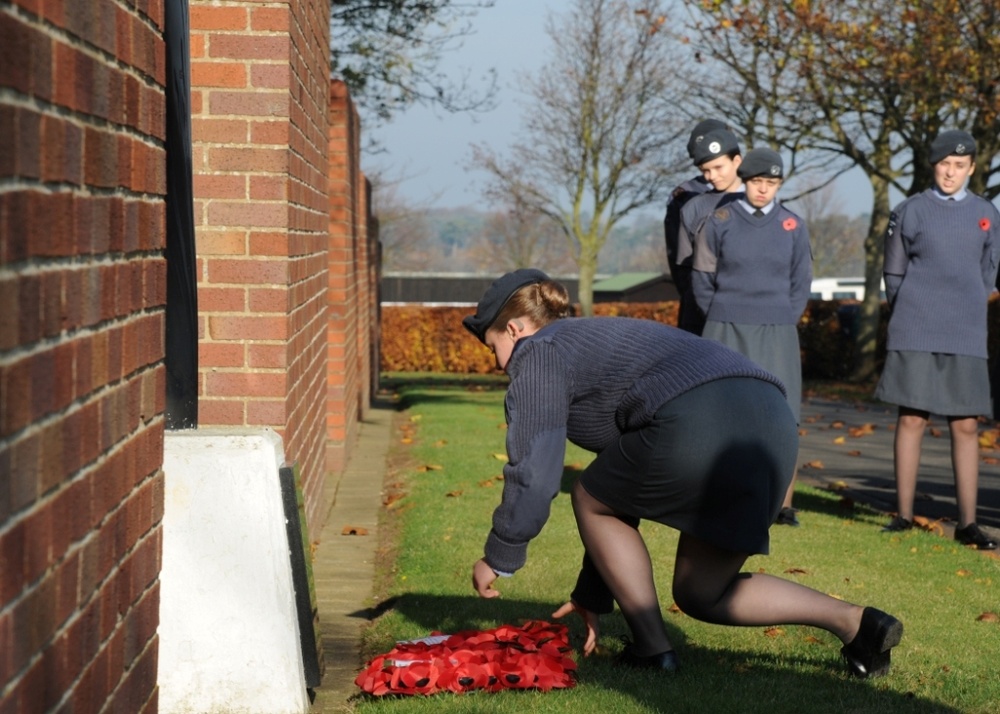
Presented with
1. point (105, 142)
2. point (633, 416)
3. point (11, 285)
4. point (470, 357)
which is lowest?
point (470, 357)

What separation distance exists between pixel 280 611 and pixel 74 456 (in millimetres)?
2123

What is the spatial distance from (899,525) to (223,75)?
4360 millimetres

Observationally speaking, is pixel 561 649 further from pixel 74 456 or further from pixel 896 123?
pixel 896 123

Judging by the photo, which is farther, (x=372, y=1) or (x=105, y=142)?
(x=372, y=1)

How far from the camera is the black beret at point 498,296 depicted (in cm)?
414

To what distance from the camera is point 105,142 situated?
2.22 m

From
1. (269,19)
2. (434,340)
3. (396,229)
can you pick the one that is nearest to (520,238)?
(396,229)

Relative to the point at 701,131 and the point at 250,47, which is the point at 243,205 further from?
the point at 701,131

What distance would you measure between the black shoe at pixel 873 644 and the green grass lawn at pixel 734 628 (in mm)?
50

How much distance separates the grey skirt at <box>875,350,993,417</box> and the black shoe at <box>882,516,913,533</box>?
624 millimetres

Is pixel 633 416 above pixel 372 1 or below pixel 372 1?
below

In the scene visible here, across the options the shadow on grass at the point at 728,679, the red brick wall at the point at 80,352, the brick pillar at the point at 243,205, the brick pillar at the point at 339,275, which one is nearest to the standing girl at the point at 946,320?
the shadow on grass at the point at 728,679

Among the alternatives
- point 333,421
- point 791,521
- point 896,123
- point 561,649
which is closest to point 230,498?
point 561,649

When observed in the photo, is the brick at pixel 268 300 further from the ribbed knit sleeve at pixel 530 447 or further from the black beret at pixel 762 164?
the black beret at pixel 762 164
